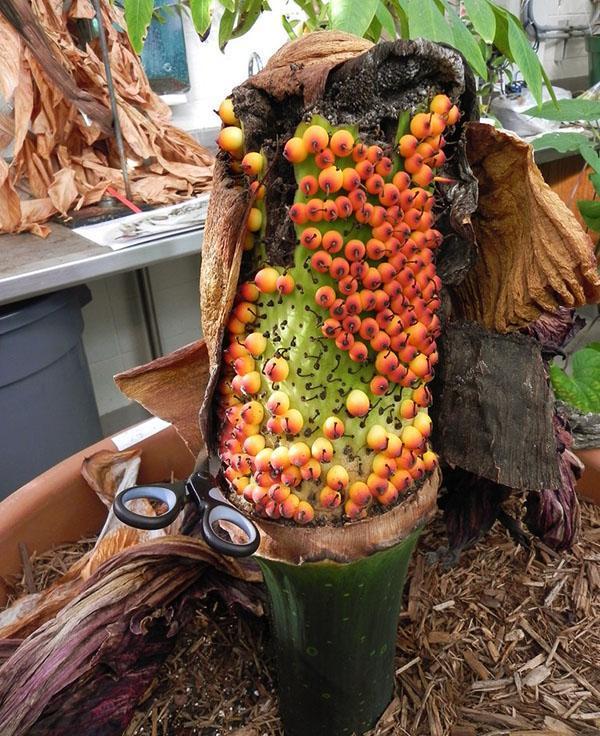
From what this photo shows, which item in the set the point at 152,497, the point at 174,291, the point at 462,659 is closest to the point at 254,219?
the point at 152,497

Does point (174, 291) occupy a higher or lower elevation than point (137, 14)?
lower

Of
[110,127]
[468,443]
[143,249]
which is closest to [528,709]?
[468,443]

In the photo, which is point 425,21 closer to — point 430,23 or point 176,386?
point 430,23

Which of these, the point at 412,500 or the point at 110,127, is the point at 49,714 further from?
the point at 110,127

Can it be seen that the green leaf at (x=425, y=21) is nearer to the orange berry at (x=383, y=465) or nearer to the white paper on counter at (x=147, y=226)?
the orange berry at (x=383, y=465)

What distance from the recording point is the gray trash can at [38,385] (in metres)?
1.13

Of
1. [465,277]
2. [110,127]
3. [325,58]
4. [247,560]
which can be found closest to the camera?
[325,58]

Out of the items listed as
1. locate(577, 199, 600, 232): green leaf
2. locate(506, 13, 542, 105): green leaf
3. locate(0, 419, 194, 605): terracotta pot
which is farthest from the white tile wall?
locate(506, 13, 542, 105): green leaf

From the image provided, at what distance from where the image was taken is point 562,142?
1025 millimetres

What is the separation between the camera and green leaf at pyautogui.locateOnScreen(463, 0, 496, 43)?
0.60 m

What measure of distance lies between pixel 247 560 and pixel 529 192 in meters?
0.43

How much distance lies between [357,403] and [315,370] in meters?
0.03

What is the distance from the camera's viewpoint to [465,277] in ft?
1.63

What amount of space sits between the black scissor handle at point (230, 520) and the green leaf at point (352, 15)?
1.28 ft
